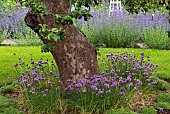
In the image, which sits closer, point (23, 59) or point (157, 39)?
point (23, 59)

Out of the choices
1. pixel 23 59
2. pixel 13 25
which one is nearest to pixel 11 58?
pixel 23 59

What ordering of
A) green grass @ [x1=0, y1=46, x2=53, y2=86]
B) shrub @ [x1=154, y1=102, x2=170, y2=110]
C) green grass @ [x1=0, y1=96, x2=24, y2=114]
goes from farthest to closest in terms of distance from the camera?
green grass @ [x1=0, y1=46, x2=53, y2=86], shrub @ [x1=154, y1=102, x2=170, y2=110], green grass @ [x1=0, y1=96, x2=24, y2=114]

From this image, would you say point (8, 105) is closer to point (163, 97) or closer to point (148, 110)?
point (148, 110)

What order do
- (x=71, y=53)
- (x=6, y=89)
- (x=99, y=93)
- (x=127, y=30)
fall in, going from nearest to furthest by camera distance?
1. (x=99, y=93)
2. (x=71, y=53)
3. (x=6, y=89)
4. (x=127, y=30)

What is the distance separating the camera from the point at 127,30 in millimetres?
9977

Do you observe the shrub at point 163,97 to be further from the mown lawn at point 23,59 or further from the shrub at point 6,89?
the shrub at point 6,89

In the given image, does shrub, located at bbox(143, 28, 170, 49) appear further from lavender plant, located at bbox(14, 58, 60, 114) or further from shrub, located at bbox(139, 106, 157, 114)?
shrub, located at bbox(139, 106, 157, 114)

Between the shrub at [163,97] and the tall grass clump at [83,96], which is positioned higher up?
the tall grass clump at [83,96]

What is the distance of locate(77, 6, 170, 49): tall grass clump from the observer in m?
9.55

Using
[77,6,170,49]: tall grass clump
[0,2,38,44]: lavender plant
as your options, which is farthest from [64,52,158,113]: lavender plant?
[0,2,38,44]: lavender plant

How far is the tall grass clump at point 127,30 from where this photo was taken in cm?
955

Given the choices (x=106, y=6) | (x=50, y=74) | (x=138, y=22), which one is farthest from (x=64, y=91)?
(x=106, y=6)

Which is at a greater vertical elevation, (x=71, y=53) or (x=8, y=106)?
(x=71, y=53)

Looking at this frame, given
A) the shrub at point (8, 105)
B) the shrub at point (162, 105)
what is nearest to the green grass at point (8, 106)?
the shrub at point (8, 105)
